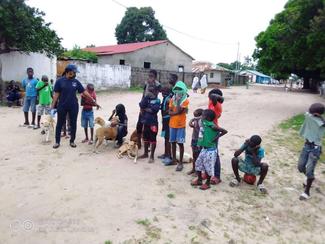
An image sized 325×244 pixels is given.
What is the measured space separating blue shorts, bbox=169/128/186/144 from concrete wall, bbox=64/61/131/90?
53.9ft

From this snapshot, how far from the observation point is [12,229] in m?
3.89

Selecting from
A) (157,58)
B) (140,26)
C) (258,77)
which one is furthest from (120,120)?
(258,77)

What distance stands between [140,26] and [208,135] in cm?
4599

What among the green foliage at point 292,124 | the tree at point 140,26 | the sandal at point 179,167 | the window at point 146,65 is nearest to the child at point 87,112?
the sandal at point 179,167

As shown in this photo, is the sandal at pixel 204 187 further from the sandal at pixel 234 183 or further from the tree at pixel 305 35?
the tree at pixel 305 35

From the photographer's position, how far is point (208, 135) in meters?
5.32

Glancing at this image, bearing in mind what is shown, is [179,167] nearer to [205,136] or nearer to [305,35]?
[205,136]

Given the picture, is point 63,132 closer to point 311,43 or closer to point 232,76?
point 311,43

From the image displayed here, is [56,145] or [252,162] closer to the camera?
[252,162]

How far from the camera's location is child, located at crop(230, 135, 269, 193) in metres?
5.46

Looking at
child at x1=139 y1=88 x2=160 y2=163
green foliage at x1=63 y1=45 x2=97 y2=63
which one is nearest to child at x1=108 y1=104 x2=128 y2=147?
child at x1=139 y1=88 x2=160 y2=163

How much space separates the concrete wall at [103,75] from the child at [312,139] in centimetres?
1785

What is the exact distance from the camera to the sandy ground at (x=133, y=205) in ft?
13.1

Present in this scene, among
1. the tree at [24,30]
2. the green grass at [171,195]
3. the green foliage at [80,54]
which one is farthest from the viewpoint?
the green foliage at [80,54]
